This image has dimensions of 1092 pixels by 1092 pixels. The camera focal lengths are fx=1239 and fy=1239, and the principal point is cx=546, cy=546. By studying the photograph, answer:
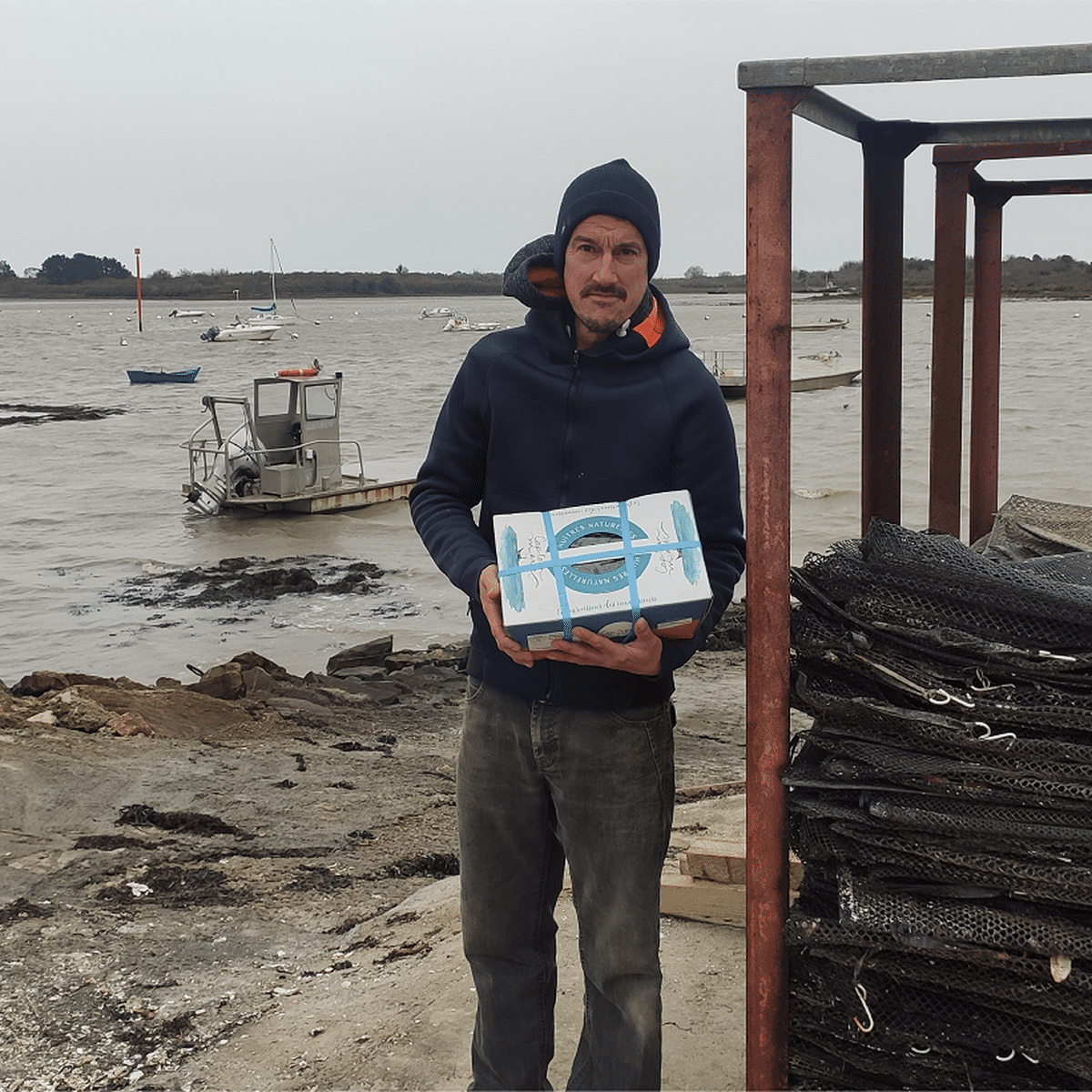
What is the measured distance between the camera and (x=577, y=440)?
2373 mm

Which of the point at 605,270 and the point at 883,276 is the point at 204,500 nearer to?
the point at 883,276

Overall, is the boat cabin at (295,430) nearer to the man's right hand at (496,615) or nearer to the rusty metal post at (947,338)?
the rusty metal post at (947,338)

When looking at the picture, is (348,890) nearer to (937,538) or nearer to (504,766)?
(504,766)

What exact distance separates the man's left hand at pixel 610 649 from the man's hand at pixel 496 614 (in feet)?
0.15

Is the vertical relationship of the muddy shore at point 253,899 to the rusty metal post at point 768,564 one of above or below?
below

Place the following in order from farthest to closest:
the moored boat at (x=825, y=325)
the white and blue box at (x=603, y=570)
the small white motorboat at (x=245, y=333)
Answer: the small white motorboat at (x=245, y=333) → the moored boat at (x=825, y=325) → the white and blue box at (x=603, y=570)

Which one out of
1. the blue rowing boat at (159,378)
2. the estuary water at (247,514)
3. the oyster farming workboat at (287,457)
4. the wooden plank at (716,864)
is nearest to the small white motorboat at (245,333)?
the estuary water at (247,514)

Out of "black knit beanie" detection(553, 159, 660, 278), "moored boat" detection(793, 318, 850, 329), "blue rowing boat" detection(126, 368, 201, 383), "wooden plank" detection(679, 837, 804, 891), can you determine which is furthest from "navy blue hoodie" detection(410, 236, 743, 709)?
"blue rowing boat" detection(126, 368, 201, 383)

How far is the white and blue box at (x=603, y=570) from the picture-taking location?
6.83 ft

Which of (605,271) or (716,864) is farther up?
(605,271)

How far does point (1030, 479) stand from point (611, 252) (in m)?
19.5

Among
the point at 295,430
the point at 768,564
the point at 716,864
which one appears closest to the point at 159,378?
the point at 295,430

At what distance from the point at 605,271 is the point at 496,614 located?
0.69 metres

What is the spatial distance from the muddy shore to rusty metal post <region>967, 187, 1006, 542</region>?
4.99 ft
